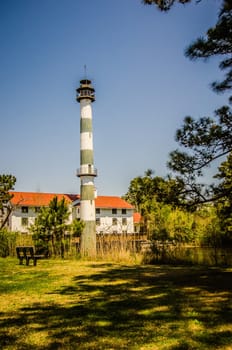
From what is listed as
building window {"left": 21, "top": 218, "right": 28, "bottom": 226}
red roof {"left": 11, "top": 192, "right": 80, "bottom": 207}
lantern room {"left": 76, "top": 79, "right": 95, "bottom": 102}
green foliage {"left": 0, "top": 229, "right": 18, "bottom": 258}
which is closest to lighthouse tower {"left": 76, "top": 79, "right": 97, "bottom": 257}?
lantern room {"left": 76, "top": 79, "right": 95, "bottom": 102}

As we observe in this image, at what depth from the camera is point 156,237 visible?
57.0 ft

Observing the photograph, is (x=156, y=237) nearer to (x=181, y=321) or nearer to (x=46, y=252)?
(x=46, y=252)

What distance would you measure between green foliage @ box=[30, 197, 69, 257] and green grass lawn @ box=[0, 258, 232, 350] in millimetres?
7879

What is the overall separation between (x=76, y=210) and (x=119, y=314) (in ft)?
138

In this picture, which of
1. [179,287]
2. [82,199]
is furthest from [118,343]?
[82,199]

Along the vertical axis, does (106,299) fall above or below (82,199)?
below

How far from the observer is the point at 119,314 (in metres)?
5.15

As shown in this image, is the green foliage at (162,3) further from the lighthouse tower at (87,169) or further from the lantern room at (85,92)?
the lantern room at (85,92)

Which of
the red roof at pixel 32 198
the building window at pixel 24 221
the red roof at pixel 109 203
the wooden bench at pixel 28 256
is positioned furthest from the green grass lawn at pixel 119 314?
the red roof at pixel 109 203

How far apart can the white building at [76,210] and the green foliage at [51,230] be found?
2621cm

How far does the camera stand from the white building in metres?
44.3

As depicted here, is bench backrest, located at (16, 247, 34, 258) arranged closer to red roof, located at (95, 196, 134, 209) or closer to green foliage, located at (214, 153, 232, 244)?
green foliage, located at (214, 153, 232, 244)

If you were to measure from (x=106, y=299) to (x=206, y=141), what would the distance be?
3932mm

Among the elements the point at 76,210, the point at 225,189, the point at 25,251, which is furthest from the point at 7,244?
the point at 76,210
